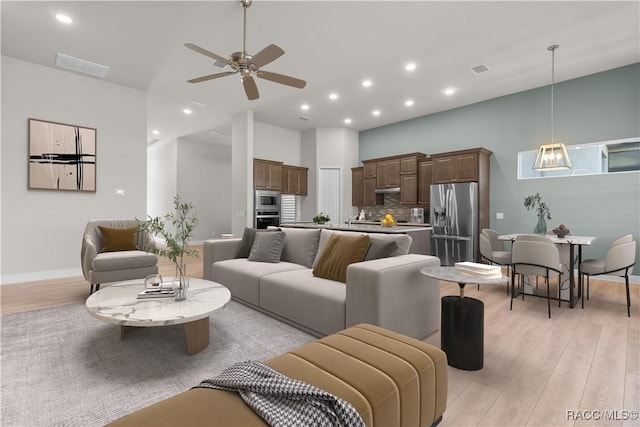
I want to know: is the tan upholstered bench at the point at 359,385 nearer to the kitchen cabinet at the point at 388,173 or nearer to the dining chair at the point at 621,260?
the dining chair at the point at 621,260

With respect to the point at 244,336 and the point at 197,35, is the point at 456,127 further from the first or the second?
the point at 244,336

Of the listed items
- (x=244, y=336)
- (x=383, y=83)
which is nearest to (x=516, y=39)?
(x=383, y=83)

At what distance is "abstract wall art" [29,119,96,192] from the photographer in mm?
4578

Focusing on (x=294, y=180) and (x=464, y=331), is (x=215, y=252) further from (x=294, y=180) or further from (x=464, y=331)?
(x=294, y=180)

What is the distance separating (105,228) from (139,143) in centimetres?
217

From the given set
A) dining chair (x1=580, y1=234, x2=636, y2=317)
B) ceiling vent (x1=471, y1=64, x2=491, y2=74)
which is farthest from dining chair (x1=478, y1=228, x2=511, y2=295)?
ceiling vent (x1=471, y1=64, x2=491, y2=74)

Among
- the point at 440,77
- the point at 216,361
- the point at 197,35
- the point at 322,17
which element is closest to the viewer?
the point at 216,361

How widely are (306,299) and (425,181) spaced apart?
16.5 feet

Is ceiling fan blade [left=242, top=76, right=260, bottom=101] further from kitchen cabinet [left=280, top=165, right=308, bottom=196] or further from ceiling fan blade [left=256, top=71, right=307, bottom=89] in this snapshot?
kitchen cabinet [left=280, top=165, right=308, bottom=196]

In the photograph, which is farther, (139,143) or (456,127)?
(456,127)

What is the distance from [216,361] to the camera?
212 centimetres

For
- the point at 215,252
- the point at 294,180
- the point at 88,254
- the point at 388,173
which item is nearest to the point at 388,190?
the point at 388,173

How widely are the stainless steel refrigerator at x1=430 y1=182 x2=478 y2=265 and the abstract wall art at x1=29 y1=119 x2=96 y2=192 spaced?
20.6ft

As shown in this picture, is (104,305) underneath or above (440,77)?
underneath
